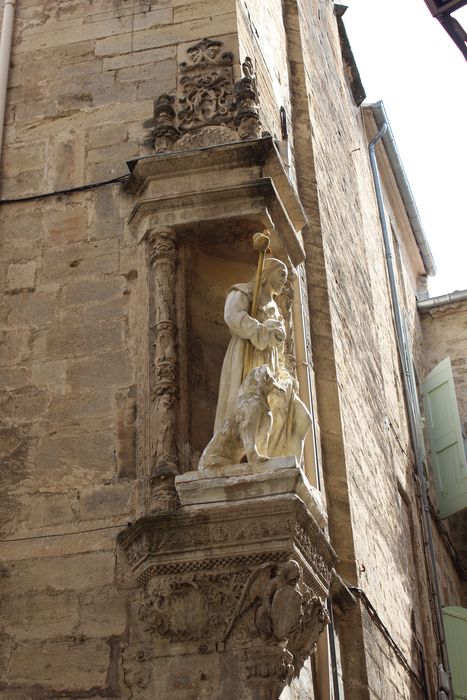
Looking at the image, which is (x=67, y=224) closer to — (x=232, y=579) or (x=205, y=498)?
(x=205, y=498)

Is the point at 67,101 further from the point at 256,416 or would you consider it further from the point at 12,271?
the point at 256,416

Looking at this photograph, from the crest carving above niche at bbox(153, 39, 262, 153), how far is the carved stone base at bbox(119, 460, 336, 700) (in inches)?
78.2

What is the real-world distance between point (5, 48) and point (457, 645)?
5965 millimetres

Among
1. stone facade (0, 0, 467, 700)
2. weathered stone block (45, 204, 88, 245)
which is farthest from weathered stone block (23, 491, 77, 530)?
weathered stone block (45, 204, 88, 245)

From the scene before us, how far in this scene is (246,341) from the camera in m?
5.36

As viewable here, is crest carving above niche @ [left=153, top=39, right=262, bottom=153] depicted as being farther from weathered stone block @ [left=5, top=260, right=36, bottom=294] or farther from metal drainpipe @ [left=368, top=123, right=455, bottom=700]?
metal drainpipe @ [left=368, top=123, right=455, bottom=700]

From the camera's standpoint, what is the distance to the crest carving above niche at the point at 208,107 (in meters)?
6.07

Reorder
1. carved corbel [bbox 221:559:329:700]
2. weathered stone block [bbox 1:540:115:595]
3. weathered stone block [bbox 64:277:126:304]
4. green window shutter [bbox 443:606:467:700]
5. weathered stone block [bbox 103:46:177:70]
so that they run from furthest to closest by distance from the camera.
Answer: green window shutter [bbox 443:606:467:700] → weathered stone block [bbox 103:46:177:70] → weathered stone block [bbox 64:277:126:304] → weathered stone block [bbox 1:540:115:595] → carved corbel [bbox 221:559:329:700]

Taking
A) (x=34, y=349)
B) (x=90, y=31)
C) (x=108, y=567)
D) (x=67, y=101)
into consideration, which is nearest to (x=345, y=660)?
(x=108, y=567)

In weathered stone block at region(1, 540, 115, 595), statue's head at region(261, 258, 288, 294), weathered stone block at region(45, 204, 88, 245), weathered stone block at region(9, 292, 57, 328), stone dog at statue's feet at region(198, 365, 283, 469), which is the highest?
weathered stone block at region(45, 204, 88, 245)

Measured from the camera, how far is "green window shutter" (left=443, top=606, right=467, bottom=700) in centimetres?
958

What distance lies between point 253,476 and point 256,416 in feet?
1.05

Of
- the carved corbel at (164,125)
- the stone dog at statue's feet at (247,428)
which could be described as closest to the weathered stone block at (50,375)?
the stone dog at statue's feet at (247,428)

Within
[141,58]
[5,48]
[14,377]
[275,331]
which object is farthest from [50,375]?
[5,48]
